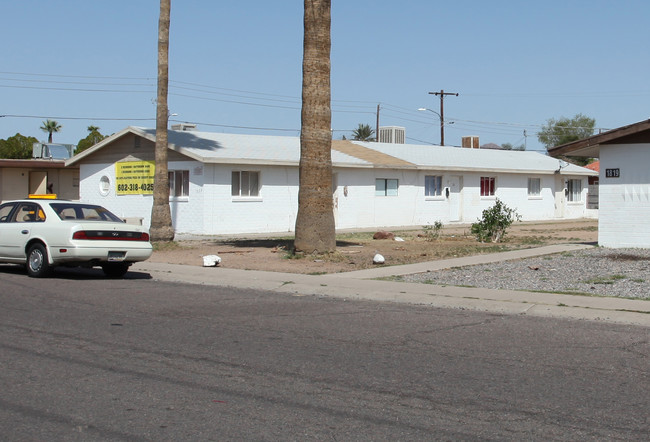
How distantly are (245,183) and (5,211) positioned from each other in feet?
47.1

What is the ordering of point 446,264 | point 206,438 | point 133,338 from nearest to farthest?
point 206,438
point 133,338
point 446,264

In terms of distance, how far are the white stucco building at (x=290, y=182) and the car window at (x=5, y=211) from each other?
40.1 feet

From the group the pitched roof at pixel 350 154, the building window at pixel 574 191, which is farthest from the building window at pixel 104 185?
the building window at pixel 574 191

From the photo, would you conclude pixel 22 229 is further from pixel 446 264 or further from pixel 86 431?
pixel 86 431

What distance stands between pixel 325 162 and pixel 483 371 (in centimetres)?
1195

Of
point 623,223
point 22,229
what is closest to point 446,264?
point 623,223

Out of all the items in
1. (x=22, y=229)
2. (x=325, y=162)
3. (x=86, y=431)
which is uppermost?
(x=325, y=162)

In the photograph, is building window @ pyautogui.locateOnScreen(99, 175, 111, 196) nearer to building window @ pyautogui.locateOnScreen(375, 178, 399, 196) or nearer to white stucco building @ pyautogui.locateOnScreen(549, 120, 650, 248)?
building window @ pyautogui.locateOnScreen(375, 178, 399, 196)

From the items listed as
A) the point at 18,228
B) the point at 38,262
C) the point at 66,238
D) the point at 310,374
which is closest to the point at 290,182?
the point at 18,228

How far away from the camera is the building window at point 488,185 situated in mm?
39678

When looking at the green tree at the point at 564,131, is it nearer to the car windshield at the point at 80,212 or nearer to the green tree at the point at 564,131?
the green tree at the point at 564,131

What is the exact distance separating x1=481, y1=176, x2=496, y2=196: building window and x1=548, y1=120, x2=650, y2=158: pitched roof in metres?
18.1

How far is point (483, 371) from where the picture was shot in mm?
7562

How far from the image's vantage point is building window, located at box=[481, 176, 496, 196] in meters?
39.7
